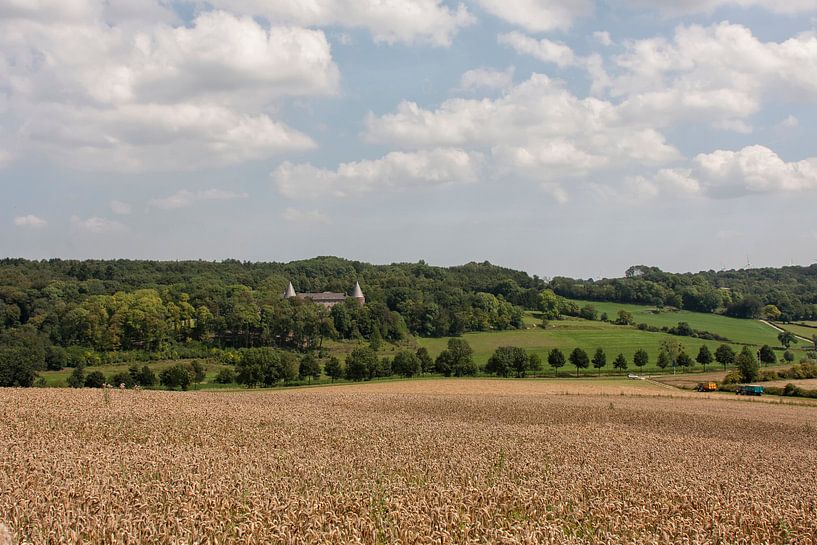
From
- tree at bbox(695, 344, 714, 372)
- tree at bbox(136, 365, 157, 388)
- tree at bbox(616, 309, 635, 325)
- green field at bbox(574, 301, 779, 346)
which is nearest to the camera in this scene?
tree at bbox(136, 365, 157, 388)

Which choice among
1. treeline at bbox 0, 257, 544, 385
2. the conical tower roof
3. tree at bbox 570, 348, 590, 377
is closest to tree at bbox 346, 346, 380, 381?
treeline at bbox 0, 257, 544, 385

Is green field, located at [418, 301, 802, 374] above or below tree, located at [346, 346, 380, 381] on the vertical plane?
above

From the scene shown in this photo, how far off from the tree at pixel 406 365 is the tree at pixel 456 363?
432cm

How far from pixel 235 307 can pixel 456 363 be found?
163ft

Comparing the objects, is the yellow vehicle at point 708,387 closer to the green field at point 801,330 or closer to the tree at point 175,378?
the tree at point 175,378

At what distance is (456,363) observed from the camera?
93.9 m

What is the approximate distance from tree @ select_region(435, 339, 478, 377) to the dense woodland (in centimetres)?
1998

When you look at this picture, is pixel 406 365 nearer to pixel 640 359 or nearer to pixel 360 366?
pixel 360 366

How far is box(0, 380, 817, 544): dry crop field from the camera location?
945 cm

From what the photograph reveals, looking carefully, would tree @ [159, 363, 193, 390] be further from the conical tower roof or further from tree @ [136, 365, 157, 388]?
the conical tower roof

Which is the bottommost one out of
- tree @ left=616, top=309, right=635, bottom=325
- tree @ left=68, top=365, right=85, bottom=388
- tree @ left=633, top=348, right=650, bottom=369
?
tree @ left=68, top=365, right=85, bottom=388

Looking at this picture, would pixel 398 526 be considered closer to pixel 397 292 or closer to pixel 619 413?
pixel 619 413

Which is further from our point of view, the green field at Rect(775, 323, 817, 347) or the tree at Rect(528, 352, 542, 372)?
the green field at Rect(775, 323, 817, 347)

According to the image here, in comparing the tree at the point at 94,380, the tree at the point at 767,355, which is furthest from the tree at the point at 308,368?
the tree at the point at 767,355
